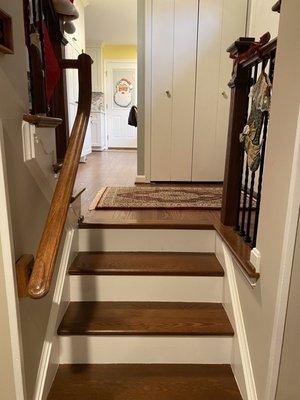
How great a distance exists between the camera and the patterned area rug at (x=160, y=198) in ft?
7.97

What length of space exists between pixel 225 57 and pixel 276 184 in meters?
2.64

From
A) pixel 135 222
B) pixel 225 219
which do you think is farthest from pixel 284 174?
pixel 135 222

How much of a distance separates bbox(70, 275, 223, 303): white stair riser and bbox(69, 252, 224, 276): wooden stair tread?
0.04m

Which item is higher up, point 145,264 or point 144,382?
point 145,264

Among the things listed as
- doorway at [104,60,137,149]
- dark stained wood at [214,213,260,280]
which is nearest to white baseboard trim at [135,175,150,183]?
dark stained wood at [214,213,260,280]

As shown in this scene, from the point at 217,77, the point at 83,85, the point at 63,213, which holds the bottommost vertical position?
the point at 63,213

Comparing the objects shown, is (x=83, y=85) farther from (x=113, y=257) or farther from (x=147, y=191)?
(x=147, y=191)

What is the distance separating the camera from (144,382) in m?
1.43

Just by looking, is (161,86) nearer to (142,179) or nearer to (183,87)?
(183,87)

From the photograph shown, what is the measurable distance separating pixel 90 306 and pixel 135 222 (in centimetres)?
58

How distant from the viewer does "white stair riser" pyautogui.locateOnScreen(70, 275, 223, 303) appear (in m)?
1.73

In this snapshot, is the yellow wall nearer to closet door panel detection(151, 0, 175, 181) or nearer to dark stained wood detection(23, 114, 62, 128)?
closet door panel detection(151, 0, 175, 181)

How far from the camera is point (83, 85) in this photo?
1.41 m

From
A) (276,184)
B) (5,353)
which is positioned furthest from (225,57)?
(5,353)
